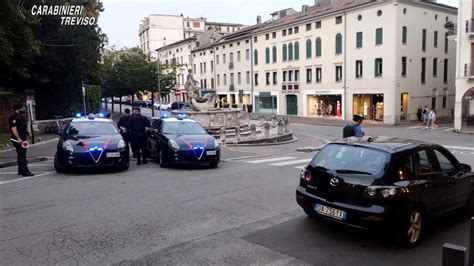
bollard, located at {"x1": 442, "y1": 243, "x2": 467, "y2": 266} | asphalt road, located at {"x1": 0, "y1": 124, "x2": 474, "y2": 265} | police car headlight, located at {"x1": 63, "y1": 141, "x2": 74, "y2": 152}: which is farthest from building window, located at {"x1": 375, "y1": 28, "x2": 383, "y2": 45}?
bollard, located at {"x1": 442, "y1": 243, "x2": 467, "y2": 266}

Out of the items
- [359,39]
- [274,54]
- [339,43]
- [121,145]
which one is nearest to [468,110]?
[359,39]

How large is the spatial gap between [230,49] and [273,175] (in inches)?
1996

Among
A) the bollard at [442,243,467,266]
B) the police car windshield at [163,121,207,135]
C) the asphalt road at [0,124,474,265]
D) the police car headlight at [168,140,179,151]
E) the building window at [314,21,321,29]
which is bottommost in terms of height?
the asphalt road at [0,124,474,265]

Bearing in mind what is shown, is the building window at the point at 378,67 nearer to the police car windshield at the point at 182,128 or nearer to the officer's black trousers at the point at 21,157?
the police car windshield at the point at 182,128

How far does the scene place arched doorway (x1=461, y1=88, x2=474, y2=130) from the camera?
102 feet

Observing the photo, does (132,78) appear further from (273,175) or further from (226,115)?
(273,175)


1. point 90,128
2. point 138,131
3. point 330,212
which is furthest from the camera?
point 138,131

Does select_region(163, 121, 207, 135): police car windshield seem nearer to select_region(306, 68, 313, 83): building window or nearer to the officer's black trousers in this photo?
the officer's black trousers

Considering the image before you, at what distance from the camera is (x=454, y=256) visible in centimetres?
303

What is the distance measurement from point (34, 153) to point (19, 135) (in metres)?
5.50

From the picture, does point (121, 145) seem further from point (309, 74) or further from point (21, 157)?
point (309, 74)

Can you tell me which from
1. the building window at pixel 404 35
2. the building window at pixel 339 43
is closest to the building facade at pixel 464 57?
the building window at pixel 404 35

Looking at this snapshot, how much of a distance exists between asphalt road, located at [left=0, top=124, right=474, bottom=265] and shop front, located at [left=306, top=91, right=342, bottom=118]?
33.7 meters

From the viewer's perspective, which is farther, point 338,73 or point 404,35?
point 338,73
